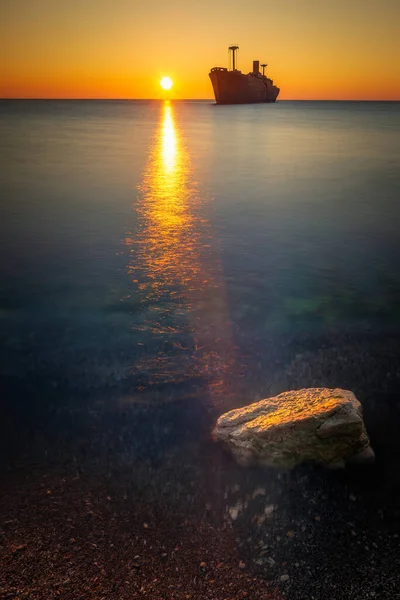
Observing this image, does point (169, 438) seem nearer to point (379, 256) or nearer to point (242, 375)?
point (242, 375)

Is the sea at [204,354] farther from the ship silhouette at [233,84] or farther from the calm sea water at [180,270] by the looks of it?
the ship silhouette at [233,84]

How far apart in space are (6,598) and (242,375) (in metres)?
5.35

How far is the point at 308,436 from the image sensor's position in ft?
19.6

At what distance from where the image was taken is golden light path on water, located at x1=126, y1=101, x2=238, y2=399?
30.4ft

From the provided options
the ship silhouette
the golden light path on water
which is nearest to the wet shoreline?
the golden light path on water

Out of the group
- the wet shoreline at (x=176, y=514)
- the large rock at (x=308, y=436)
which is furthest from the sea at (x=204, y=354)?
the large rock at (x=308, y=436)

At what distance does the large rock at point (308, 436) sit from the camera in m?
5.97

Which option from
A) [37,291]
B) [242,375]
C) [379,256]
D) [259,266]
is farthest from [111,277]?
[379,256]

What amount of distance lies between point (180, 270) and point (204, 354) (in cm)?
556

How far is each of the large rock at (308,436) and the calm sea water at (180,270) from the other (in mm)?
2191

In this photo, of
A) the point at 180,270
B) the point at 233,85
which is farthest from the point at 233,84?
the point at 180,270

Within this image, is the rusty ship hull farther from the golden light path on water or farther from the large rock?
the large rock

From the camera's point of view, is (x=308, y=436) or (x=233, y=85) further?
(x=233, y=85)

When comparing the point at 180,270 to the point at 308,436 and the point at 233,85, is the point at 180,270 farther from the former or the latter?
the point at 233,85
